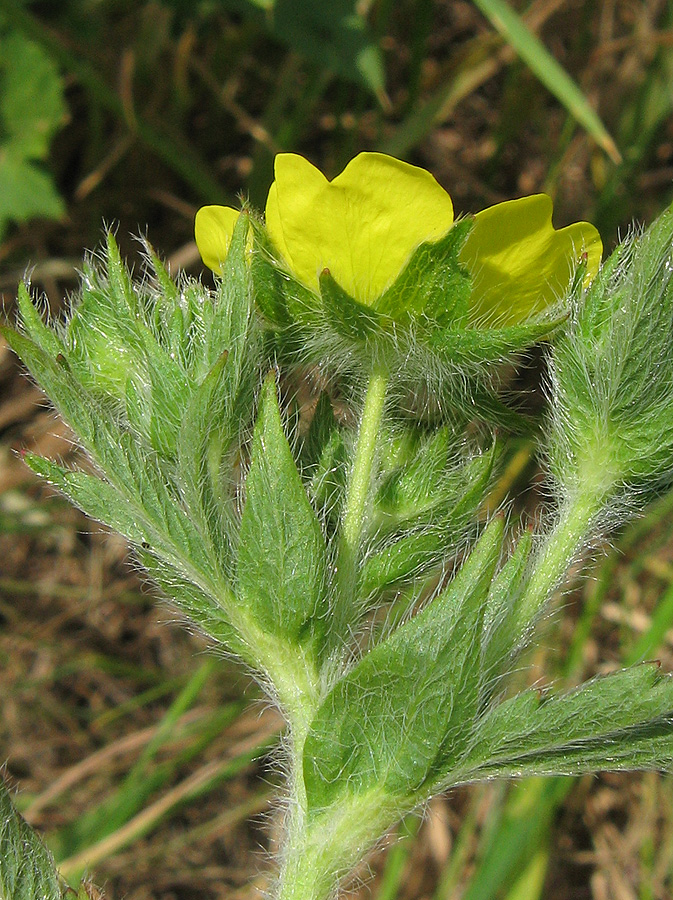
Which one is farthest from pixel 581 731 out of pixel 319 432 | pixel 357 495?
pixel 319 432

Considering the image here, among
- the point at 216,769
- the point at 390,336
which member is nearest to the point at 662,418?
the point at 390,336

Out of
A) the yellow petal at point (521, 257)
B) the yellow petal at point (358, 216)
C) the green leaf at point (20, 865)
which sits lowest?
the green leaf at point (20, 865)

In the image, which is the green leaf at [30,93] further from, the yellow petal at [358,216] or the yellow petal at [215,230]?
the yellow petal at [358,216]

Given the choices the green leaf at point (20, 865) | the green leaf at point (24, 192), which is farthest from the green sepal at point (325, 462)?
the green leaf at point (24, 192)

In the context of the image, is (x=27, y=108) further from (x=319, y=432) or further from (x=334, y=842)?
(x=334, y=842)

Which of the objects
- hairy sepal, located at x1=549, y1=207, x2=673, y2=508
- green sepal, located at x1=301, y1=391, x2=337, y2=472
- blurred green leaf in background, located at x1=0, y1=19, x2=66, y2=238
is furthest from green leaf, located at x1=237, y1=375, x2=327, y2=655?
blurred green leaf in background, located at x1=0, y1=19, x2=66, y2=238

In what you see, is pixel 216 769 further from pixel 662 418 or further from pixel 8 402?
pixel 662 418
